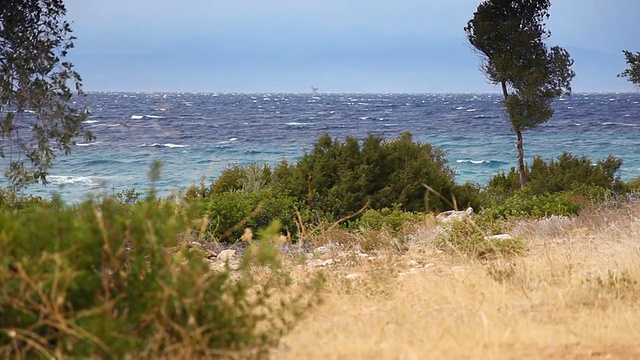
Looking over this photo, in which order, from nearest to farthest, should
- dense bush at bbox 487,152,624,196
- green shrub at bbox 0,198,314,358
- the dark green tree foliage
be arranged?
green shrub at bbox 0,198,314,358 < the dark green tree foliage < dense bush at bbox 487,152,624,196

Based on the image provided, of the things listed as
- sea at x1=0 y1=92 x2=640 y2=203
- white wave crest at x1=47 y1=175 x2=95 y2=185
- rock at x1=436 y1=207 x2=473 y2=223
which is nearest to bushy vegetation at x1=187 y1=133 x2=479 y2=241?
rock at x1=436 y1=207 x2=473 y2=223

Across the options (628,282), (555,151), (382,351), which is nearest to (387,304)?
(382,351)

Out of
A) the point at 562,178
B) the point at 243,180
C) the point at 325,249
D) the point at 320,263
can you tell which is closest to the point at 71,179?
the point at 243,180

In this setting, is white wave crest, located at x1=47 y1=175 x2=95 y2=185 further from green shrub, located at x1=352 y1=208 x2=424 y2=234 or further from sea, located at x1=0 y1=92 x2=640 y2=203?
green shrub, located at x1=352 y1=208 x2=424 y2=234

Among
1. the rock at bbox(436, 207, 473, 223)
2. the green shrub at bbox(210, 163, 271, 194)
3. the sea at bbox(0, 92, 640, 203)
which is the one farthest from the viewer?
the sea at bbox(0, 92, 640, 203)

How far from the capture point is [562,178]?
59.8 feet

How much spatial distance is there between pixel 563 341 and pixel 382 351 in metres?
1.08

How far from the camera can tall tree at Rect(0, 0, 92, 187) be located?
7797 millimetres

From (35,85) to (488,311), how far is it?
19.6 ft

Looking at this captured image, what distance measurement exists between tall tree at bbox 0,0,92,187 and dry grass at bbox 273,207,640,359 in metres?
3.77

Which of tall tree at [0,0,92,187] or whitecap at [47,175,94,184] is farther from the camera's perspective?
whitecap at [47,175,94,184]

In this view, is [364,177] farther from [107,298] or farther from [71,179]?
[71,179]

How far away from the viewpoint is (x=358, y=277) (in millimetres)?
5906

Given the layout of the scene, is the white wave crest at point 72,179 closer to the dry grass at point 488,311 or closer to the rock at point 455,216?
the rock at point 455,216
